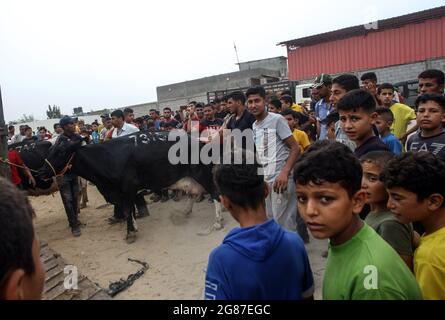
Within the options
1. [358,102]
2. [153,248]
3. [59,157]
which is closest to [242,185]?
[358,102]

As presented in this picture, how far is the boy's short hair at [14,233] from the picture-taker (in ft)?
2.88

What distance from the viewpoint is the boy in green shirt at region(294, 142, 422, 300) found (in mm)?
1211

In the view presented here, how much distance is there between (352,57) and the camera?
1916 cm

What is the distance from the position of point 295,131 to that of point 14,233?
4.29 m

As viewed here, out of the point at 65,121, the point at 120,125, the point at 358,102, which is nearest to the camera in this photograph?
the point at 358,102

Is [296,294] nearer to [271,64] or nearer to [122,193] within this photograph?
[122,193]

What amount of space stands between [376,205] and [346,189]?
0.66 meters

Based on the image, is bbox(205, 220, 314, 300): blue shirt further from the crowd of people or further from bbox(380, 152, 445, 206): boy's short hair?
bbox(380, 152, 445, 206): boy's short hair

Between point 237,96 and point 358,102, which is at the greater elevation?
point 237,96

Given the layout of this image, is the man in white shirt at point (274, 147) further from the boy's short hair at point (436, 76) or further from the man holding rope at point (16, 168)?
the man holding rope at point (16, 168)

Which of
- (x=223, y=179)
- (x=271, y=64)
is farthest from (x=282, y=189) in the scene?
(x=271, y=64)

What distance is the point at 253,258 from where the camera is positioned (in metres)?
1.42

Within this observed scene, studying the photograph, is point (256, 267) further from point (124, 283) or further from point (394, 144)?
point (124, 283)

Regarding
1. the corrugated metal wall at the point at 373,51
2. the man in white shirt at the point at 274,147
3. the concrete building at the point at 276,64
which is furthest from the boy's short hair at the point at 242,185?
the concrete building at the point at 276,64
